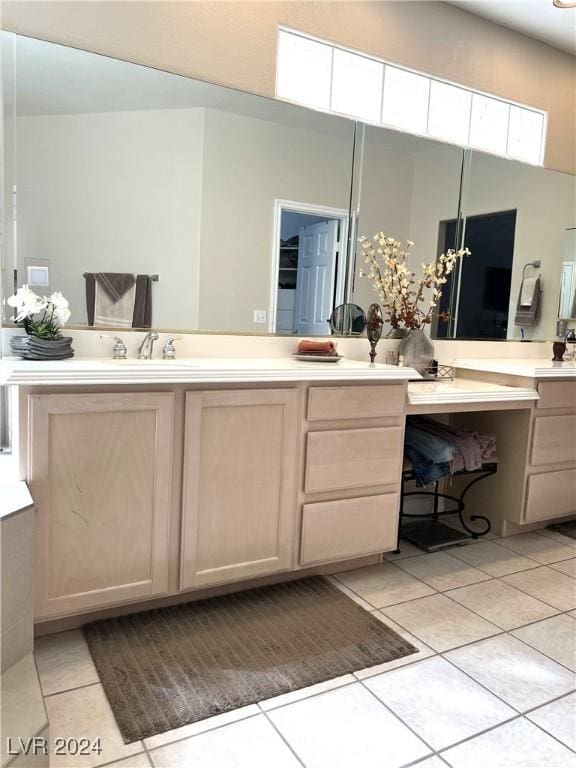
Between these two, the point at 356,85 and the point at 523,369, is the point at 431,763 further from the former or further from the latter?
the point at 356,85

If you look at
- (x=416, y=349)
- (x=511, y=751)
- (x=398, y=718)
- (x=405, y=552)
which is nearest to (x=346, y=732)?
(x=398, y=718)

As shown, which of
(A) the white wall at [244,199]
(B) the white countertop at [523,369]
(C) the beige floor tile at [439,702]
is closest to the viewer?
(C) the beige floor tile at [439,702]

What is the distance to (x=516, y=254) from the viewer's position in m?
3.62

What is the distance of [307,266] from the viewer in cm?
281

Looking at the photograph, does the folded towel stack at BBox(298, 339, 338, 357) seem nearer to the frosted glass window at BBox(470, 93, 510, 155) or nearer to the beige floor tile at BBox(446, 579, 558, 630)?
the beige floor tile at BBox(446, 579, 558, 630)

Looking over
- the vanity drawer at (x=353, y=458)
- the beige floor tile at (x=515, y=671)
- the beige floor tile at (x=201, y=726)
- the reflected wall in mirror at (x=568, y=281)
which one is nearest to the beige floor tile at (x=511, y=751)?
the beige floor tile at (x=515, y=671)

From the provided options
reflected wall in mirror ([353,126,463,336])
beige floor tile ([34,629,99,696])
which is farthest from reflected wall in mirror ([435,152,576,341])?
beige floor tile ([34,629,99,696])

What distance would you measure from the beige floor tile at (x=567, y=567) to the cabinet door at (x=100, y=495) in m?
1.93

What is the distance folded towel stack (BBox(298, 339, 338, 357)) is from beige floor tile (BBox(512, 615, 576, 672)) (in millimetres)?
1377

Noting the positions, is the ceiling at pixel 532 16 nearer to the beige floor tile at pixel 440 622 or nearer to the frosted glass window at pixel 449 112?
the frosted glass window at pixel 449 112

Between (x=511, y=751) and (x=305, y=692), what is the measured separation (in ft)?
1.98

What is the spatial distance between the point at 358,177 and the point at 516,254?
126 centimetres

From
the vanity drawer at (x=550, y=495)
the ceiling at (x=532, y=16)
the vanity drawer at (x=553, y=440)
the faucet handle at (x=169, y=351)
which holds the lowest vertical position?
the vanity drawer at (x=550, y=495)

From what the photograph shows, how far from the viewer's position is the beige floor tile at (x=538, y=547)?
3007mm
